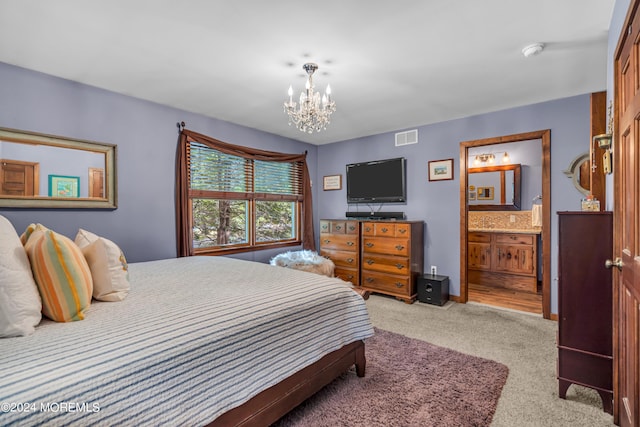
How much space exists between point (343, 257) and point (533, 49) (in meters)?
3.24

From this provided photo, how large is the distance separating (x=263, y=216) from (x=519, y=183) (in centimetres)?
438

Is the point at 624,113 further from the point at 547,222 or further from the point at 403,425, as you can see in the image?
the point at 547,222

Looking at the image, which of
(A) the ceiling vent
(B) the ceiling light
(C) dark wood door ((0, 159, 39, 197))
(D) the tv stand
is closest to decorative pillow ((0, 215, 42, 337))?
(C) dark wood door ((0, 159, 39, 197))

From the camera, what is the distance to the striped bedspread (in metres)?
0.91

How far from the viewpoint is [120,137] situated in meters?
3.13

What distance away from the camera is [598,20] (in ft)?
6.37

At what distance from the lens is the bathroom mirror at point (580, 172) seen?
3.12 meters

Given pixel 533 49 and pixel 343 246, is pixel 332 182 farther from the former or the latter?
pixel 533 49

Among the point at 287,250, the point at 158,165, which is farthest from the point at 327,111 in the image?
the point at 287,250

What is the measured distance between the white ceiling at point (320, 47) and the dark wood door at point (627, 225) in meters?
0.65

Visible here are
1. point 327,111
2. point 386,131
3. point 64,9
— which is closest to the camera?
point 64,9

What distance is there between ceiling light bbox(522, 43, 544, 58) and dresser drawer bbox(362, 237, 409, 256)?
2.32 m

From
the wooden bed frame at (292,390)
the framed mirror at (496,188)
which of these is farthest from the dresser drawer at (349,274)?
the framed mirror at (496,188)

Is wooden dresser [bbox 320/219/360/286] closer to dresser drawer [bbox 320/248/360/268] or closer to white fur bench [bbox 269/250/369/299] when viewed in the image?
dresser drawer [bbox 320/248/360/268]
